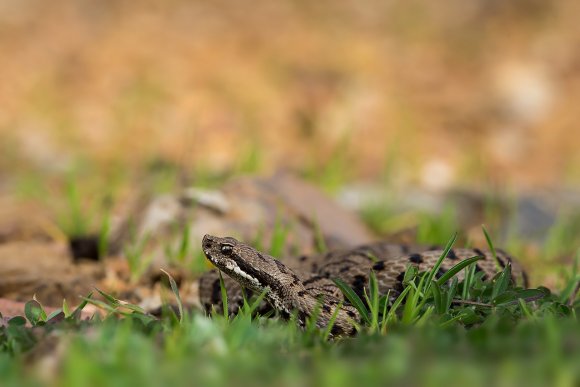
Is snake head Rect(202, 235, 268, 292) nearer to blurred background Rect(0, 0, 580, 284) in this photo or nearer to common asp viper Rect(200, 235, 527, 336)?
common asp viper Rect(200, 235, 527, 336)

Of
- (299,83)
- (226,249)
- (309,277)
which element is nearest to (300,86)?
(299,83)

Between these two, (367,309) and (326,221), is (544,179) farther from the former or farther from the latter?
(367,309)

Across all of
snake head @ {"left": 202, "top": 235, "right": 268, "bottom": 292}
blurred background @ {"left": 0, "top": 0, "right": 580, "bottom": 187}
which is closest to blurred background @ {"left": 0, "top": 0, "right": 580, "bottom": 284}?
blurred background @ {"left": 0, "top": 0, "right": 580, "bottom": 187}

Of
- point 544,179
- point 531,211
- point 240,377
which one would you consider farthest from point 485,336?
point 544,179

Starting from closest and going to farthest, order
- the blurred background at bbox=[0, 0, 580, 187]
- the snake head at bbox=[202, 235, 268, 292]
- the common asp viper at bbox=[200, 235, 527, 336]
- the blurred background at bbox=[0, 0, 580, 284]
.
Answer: the common asp viper at bbox=[200, 235, 527, 336], the snake head at bbox=[202, 235, 268, 292], the blurred background at bbox=[0, 0, 580, 284], the blurred background at bbox=[0, 0, 580, 187]

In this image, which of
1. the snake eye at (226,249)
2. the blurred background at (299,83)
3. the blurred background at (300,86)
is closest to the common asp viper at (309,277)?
the snake eye at (226,249)

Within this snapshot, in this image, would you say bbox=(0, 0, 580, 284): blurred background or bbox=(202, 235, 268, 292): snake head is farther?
bbox=(0, 0, 580, 284): blurred background

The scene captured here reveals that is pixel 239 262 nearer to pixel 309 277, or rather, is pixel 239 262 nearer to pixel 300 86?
pixel 309 277

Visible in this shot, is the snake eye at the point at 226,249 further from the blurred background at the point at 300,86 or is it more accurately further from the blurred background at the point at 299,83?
the blurred background at the point at 299,83
